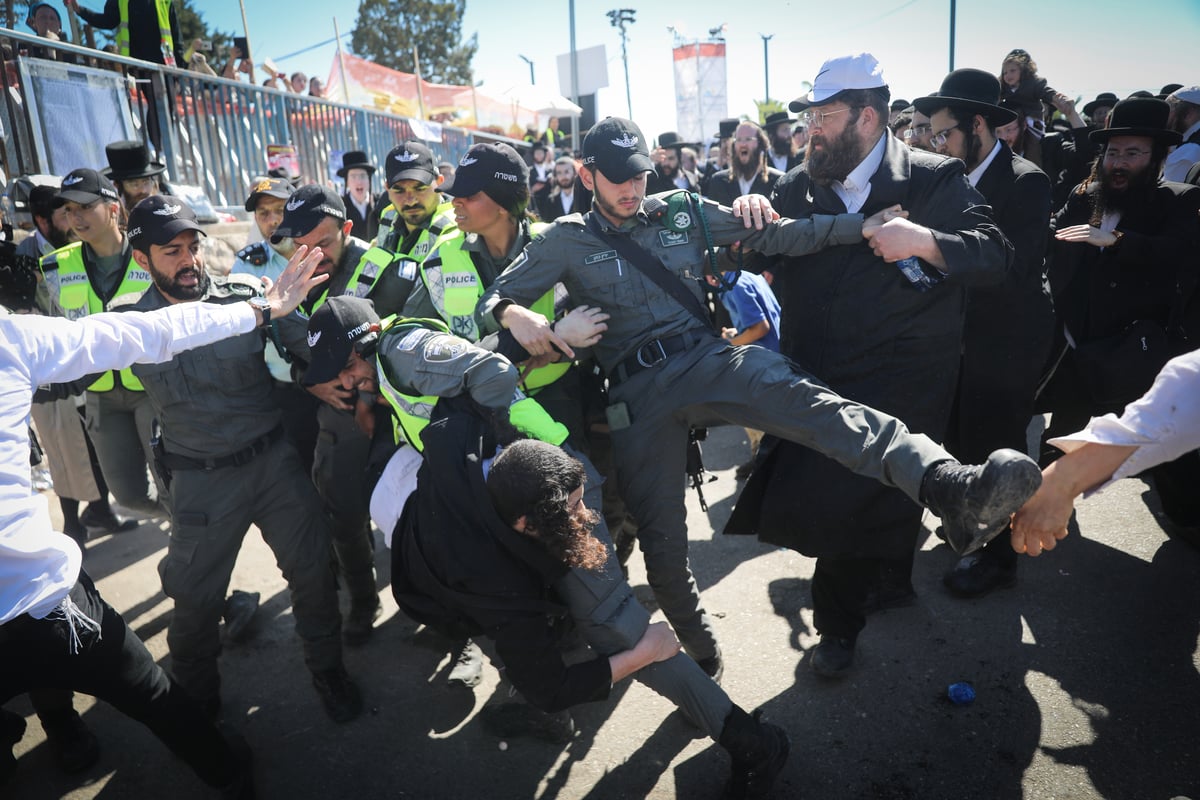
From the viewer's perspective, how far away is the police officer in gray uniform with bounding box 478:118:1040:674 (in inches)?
113

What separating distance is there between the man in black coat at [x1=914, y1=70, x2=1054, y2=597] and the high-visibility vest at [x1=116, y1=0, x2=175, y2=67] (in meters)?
8.16

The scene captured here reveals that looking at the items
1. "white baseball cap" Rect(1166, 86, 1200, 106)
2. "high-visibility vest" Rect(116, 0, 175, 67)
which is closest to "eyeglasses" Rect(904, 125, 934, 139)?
"white baseball cap" Rect(1166, 86, 1200, 106)

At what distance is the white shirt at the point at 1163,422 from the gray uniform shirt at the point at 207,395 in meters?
3.18

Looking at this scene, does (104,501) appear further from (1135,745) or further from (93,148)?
(1135,745)

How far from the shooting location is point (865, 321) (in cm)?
301

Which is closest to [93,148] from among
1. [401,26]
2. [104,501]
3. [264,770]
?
[104,501]

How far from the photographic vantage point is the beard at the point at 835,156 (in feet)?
9.95

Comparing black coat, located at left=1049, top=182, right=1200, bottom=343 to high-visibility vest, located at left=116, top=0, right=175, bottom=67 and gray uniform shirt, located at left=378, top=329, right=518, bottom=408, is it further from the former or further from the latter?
high-visibility vest, located at left=116, top=0, right=175, bottom=67

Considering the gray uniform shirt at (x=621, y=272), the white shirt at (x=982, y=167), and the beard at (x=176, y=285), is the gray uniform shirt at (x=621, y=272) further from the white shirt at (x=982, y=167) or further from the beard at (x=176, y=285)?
the beard at (x=176, y=285)

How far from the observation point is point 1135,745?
106 inches

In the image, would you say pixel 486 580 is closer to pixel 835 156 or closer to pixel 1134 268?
pixel 835 156

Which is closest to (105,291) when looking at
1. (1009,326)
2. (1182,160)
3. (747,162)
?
(1009,326)

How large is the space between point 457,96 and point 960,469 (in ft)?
70.0

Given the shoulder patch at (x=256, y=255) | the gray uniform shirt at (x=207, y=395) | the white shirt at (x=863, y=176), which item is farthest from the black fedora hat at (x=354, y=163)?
the white shirt at (x=863, y=176)
